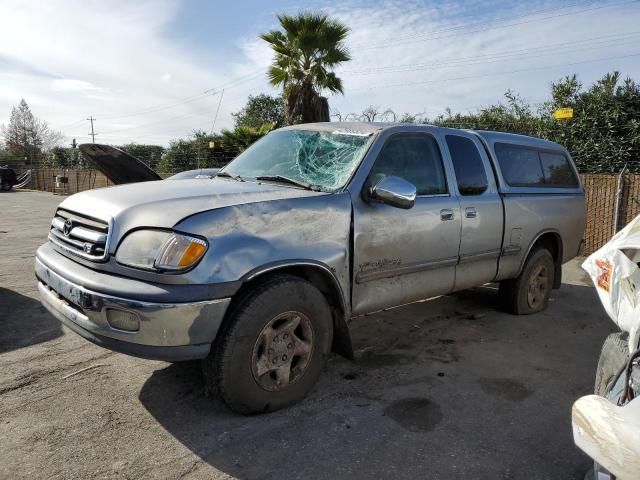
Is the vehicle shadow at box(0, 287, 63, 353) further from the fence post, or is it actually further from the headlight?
the fence post

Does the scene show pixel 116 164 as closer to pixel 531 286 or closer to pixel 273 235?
pixel 273 235

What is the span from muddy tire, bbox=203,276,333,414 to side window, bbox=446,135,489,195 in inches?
76.6

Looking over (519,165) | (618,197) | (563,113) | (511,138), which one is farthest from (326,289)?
(563,113)

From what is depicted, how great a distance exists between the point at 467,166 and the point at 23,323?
4430mm

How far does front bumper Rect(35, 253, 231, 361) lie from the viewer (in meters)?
2.68

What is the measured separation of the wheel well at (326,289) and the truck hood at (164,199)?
47cm

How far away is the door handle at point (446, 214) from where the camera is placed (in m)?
4.19

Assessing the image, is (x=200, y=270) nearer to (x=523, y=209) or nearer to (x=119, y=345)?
(x=119, y=345)

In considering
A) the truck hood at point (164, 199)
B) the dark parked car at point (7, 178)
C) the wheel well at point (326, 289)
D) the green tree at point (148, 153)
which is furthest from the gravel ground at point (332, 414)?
the dark parked car at point (7, 178)

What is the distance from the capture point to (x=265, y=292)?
301 centimetres

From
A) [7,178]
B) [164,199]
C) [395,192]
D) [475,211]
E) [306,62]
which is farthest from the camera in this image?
[7,178]

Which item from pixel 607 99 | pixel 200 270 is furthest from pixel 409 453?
pixel 607 99

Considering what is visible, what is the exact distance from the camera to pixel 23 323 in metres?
4.76

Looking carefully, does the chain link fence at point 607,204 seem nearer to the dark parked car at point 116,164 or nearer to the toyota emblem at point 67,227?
the dark parked car at point 116,164
